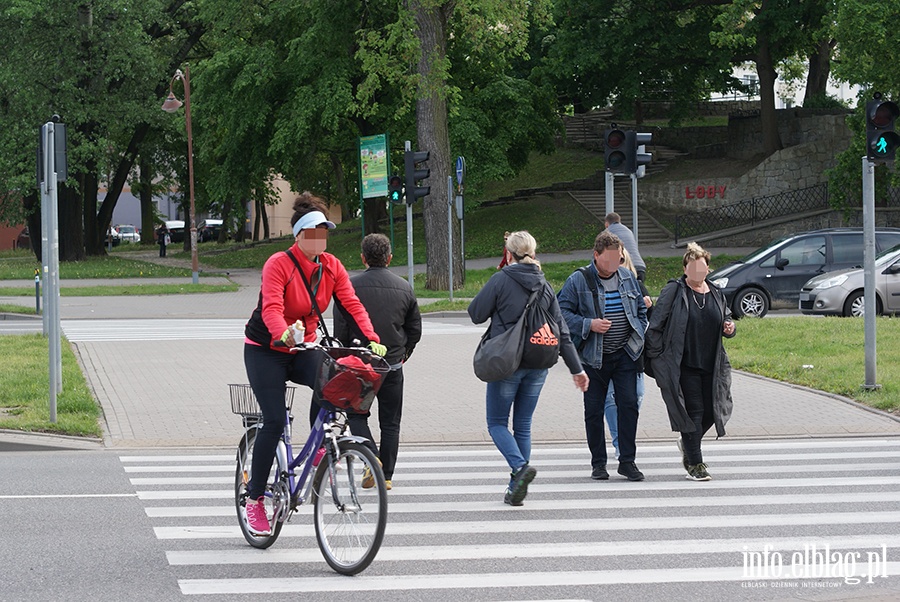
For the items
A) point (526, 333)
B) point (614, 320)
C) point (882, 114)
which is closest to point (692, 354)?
point (614, 320)

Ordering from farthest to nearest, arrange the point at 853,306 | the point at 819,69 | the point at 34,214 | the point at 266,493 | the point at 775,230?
the point at 819,69
the point at 34,214
the point at 775,230
the point at 853,306
the point at 266,493

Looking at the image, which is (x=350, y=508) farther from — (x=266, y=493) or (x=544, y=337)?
(x=544, y=337)

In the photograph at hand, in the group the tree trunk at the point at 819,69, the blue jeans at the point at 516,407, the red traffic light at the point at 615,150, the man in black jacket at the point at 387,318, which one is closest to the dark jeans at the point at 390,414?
the man in black jacket at the point at 387,318

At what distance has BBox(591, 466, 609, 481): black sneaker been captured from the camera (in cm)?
912

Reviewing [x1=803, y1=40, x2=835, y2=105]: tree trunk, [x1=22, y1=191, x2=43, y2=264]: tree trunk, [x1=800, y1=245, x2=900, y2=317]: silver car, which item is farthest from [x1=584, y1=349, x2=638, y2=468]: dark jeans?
[x1=803, y1=40, x2=835, y2=105]: tree trunk

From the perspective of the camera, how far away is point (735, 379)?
14836mm

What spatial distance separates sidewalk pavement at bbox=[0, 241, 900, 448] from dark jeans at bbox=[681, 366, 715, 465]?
2.12 metres

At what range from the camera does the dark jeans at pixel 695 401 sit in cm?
894

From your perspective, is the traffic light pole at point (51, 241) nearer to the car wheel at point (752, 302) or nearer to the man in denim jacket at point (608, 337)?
the man in denim jacket at point (608, 337)

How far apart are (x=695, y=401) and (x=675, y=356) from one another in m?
0.37

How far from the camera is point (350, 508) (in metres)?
6.16

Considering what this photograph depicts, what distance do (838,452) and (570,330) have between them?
286cm

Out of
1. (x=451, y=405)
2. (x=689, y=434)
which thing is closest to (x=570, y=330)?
(x=689, y=434)

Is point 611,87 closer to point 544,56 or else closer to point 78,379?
point 544,56
